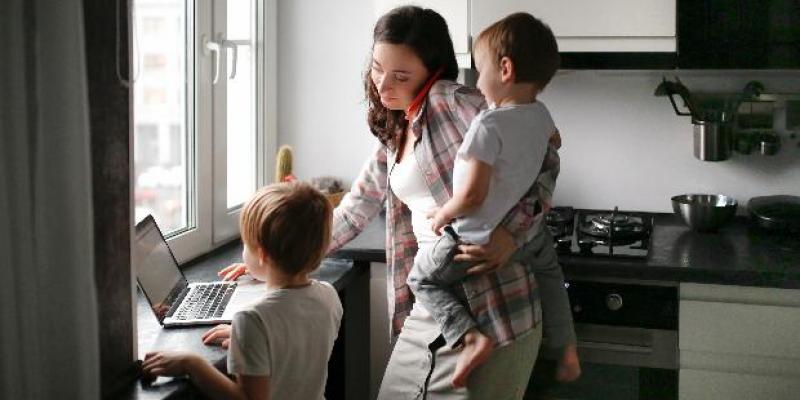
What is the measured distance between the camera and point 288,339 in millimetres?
1441

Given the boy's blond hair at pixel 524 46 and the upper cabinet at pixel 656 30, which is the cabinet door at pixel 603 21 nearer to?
the upper cabinet at pixel 656 30

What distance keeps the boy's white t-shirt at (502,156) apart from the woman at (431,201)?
1.5 inches

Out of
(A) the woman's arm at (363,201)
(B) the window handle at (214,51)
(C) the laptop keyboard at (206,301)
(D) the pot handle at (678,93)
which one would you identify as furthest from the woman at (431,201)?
(D) the pot handle at (678,93)

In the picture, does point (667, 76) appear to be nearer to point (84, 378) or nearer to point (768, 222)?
point (768, 222)

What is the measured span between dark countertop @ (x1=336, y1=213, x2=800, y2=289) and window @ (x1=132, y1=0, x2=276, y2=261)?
45cm

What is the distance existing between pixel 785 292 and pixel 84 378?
64.9 inches

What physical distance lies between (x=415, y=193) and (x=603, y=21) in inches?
35.4

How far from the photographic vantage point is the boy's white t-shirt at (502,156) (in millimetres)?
1675

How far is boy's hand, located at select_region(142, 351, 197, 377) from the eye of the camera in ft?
4.66

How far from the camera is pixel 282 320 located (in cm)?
144

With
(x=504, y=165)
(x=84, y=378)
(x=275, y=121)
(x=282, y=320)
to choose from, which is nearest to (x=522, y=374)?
(x=504, y=165)

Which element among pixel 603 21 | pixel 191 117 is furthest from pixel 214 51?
pixel 603 21

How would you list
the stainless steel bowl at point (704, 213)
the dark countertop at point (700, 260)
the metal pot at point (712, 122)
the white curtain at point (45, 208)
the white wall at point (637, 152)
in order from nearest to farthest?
1. the white curtain at point (45, 208)
2. the dark countertop at point (700, 260)
3. the stainless steel bowl at point (704, 213)
4. the metal pot at point (712, 122)
5. the white wall at point (637, 152)

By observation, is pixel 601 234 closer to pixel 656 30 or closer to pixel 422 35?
pixel 656 30
